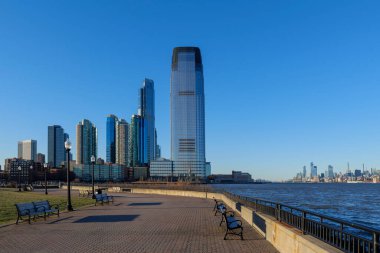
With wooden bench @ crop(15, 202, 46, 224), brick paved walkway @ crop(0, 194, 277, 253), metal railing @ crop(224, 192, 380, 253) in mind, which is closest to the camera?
metal railing @ crop(224, 192, 380, 253)

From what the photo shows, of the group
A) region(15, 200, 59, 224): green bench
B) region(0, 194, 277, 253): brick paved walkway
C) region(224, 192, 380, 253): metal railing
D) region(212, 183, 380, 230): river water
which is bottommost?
region(212, 183, 380, 230): river water

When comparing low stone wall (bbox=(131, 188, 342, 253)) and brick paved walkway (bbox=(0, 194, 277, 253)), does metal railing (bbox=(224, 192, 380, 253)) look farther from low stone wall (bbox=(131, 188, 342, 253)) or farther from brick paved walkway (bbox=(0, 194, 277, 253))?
brick paved walkway (bbox=(0, 194, 277, 253))

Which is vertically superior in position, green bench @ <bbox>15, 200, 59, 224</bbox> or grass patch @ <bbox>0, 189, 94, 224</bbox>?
green bench @ <bbox>15, 200, 59, 224</bbox>

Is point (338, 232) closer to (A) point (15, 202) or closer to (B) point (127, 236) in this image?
(B) point (127, 236)

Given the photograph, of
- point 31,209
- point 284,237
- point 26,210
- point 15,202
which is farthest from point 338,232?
point 15,202

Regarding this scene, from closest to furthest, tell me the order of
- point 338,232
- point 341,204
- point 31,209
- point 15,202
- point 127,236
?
point 338,232
point 127,236
point 31,209
point 15,202
point 341,204

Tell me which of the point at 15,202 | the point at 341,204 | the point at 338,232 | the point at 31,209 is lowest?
the point at 341,204

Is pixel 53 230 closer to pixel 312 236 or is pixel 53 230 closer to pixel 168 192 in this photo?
pixel 312 236

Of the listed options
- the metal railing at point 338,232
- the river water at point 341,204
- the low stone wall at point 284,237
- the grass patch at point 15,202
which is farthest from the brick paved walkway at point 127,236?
the river water at point 341,204

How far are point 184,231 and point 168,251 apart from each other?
429 centimetres

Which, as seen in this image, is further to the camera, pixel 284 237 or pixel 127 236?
pixel 127 236

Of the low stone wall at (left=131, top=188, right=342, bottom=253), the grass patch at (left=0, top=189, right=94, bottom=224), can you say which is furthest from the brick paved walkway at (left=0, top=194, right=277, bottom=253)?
the grass patch at (left=0, top=189, right=94, bottom=224)

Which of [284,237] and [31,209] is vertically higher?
[284,237]

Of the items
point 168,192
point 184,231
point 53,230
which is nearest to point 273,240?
point 184,231
